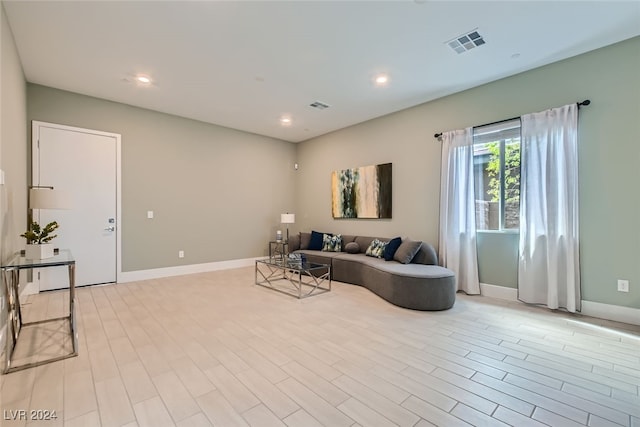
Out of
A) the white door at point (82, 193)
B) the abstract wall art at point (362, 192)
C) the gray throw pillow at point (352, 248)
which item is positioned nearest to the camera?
the white door at point (82, 193)

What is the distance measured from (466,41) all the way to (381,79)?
1115mm

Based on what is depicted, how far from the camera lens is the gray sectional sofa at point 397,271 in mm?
3441

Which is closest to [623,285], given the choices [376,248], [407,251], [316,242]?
[407,251]

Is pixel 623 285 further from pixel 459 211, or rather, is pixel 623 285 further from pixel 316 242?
pixel 316 242

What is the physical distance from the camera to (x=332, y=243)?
18.7 ft

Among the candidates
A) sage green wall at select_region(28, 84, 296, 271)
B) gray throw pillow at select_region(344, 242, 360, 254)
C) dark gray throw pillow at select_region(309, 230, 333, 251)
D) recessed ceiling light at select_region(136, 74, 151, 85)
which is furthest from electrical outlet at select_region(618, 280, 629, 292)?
recessed ceiling light at select_region(136, 74, 151, 85)

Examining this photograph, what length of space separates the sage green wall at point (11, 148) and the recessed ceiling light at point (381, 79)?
3.79 m

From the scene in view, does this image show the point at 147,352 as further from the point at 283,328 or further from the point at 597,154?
the point at 597,154

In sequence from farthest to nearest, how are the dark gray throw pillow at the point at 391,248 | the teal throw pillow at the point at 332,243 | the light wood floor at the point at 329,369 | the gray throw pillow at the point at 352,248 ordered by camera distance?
the teal throw pillow at the point at 332,243 < the gray throw pillow at the point at 352,248 < the dark gray throw pillow at the point at 391,248 < the light wood floor at the point at 329,369

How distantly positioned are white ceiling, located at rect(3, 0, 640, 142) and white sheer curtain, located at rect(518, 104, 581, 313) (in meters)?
0.84

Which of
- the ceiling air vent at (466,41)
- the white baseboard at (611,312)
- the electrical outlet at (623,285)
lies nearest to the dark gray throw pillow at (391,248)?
the white baseboard at (611,312)

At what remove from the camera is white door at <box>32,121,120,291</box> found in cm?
410

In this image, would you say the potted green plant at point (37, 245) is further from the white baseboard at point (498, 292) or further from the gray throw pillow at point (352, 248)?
the white baseboard at point (498, 292)

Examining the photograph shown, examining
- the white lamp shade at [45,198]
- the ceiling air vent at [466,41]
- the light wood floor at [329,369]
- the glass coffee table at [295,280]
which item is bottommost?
the light wood floor at [329,369]
